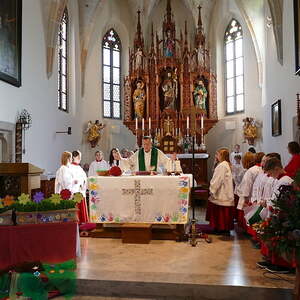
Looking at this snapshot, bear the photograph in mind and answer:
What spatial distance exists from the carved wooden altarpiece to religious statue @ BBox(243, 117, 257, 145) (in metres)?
1.25

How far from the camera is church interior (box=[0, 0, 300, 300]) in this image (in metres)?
4.50

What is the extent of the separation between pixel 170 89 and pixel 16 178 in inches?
377

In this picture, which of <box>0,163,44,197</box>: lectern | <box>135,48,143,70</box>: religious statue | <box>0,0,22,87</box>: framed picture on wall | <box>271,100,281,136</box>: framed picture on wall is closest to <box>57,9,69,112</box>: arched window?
<box>135,48,143,70</box>: religious statue

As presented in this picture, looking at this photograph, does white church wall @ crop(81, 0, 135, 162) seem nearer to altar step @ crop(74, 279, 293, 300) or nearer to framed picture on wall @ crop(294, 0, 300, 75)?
framed picture on wall @ crop(294, 0, 300, 75)

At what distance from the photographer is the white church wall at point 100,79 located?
14.6m

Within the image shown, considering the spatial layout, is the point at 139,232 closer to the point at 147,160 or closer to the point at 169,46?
the point at 147,160

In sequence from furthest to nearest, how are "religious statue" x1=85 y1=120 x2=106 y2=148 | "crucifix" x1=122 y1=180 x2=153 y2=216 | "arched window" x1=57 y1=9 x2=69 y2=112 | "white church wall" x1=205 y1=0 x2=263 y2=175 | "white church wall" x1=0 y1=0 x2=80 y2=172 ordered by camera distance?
1. "white church wall" x1=205 y1=0 x2=263 y2=175
2. "religious statue" x1=85 y1=120 x2=106 y2=148
3. "arched window" x1=57 y1=9 x2=69 y2=112
4. "white church wall" x1=0 y1=0 x2=80 y2=172
5. "crucifix" x1=122 y1=180 x2=153 y2=216

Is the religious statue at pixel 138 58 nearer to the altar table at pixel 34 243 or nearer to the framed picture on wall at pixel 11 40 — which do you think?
the framed picture on wall at pixel 11 40

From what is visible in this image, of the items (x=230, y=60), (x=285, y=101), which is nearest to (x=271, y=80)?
(x=285, y=101)

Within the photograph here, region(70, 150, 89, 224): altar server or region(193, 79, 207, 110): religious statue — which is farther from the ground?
region(193, 79, 207, 110): religious statue

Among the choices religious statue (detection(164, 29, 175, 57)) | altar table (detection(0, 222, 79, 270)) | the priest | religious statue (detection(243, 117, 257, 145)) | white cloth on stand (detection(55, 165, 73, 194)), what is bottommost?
altar table (detection(0, 222, 79, 270))

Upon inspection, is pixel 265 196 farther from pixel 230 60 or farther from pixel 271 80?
pixel 230 60

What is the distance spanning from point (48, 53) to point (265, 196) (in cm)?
818

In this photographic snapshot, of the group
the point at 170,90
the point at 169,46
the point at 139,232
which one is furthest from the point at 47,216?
the point at 169,46
